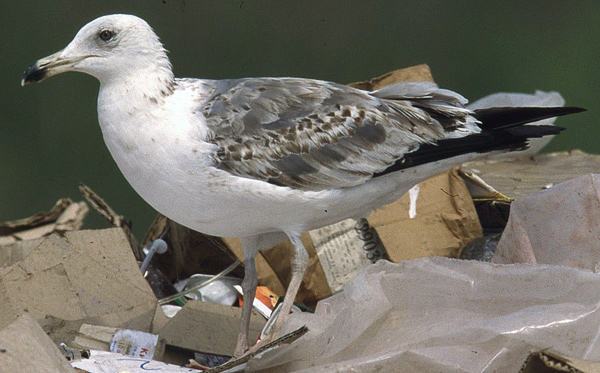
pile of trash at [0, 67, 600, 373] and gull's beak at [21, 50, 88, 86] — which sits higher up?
gull's beak at [21, 50, 88, 86]

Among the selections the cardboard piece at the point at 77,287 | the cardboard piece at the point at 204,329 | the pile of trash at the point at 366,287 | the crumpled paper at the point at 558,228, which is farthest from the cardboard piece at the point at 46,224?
the crumpled paper at the point at 558,228

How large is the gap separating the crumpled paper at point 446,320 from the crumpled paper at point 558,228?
0.82 feet

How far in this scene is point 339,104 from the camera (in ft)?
6.04

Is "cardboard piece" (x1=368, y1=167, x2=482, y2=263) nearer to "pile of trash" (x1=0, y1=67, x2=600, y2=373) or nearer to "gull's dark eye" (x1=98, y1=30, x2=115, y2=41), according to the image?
"pile of trash" (x1=0, y1=67, x2=600, y2=373)

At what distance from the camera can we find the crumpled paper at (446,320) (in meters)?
1.36

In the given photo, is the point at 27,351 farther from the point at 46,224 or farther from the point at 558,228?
the point at 46,224

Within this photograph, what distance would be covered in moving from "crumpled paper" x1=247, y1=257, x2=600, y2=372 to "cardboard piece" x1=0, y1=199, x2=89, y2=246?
49.2 inches

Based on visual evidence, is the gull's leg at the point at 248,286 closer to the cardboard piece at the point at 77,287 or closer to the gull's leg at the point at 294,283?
the gull's leg at the point at 294,283

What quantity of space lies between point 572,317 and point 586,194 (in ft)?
1.57

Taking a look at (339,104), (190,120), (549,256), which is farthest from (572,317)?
(190,120)

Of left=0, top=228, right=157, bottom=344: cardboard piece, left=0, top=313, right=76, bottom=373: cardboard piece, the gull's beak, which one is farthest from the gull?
left=0, top=313, right=76, bottom=373: cardboard piece

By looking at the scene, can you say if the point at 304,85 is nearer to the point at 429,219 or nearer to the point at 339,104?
the point at 339,104

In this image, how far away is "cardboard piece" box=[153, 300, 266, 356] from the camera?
1876mm

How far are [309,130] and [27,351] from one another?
809mm
